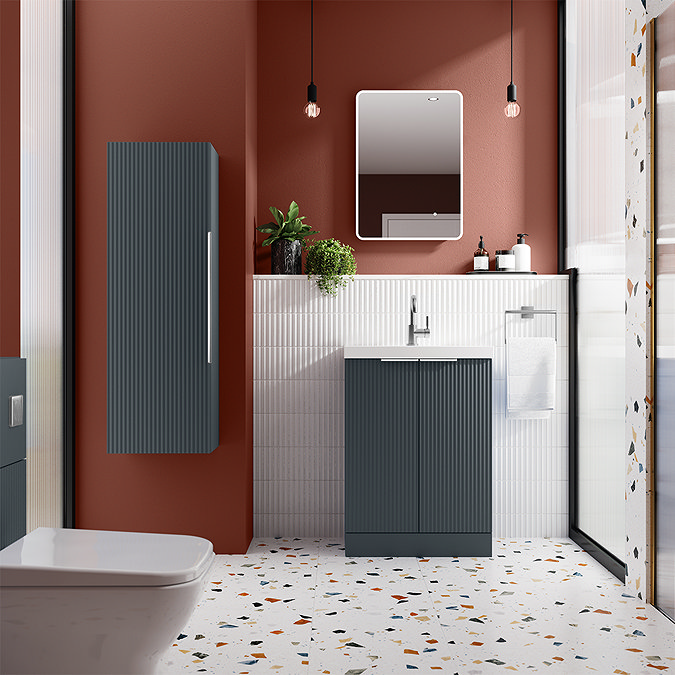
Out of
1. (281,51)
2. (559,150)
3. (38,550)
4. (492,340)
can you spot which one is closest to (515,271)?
(492,340)

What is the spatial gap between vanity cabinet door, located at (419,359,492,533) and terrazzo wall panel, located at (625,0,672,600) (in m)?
0.63

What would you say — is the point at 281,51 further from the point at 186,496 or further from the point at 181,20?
the point at 186,496

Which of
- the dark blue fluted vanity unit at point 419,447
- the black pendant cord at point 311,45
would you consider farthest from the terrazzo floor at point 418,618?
the black pendant cord at point 311,45

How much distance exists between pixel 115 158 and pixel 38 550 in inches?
65.8

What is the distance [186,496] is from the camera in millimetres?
3141

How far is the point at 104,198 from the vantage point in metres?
3.15

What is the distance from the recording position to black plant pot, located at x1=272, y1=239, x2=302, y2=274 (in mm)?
3467

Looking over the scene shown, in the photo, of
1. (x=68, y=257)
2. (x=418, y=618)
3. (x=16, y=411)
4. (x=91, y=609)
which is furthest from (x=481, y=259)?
(x=91, y=609)

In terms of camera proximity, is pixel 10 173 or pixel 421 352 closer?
pixel 10 173

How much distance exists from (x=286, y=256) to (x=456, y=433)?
4.00 feet

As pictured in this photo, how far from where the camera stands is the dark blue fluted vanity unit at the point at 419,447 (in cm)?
309

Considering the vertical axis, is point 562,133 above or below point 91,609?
above

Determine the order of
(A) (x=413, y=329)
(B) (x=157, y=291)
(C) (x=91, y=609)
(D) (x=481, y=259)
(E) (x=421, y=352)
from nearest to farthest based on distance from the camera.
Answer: (C) (x=91, y=609) → (B) (x=157, y=291) → (E) (x=421, y=352) → (A) (x=413, y=329) → (D) (x=481, y=259)

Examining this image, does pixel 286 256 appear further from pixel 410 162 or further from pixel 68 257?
pixel 68 257
